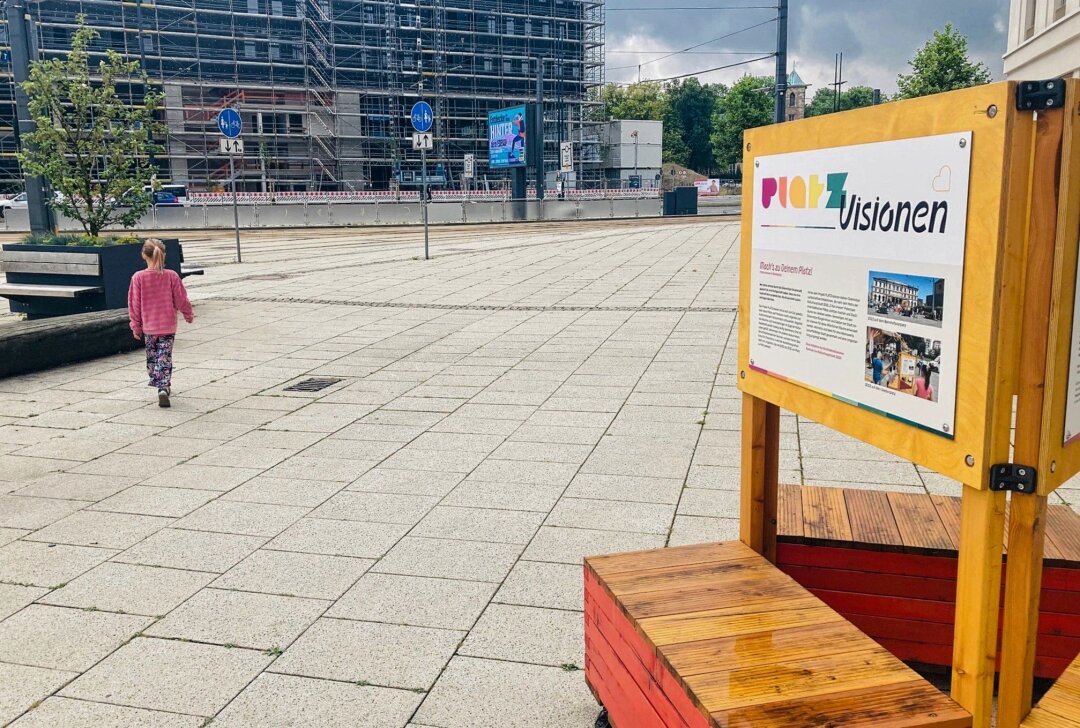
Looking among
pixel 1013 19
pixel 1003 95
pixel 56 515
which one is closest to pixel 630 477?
pixel 56 515

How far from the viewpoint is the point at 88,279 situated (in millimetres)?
12211

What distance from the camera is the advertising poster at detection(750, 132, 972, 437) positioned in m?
2.23

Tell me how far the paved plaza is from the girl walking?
290mm

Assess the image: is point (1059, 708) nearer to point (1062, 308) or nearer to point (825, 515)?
point (1062, 308)

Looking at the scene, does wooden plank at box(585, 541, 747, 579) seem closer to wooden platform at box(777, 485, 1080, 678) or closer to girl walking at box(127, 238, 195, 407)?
wooden platform at box(777, 485, 1080, 678)

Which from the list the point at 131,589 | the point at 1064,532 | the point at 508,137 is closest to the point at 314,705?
the point at 131,589

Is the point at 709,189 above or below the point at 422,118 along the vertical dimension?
below

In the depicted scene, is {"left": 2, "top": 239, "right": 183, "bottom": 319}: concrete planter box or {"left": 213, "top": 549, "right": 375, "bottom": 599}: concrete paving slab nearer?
{"left": 213, "top": 549, "right": 375, "bottom": 599}: concrete paving slab

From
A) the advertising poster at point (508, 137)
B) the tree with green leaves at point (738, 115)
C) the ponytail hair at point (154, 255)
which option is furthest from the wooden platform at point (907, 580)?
the tree with green leaves at point (738, 115)

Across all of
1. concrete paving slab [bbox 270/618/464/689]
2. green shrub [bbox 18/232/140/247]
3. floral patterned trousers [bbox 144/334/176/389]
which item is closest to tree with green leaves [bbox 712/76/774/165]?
green shrub [bbox 18/232/140/247]

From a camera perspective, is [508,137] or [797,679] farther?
[508,137]

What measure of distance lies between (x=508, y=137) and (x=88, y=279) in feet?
143

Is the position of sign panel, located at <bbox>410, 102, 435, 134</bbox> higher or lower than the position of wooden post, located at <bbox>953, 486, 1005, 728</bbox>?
higher

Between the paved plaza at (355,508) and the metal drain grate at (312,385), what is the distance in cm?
9
